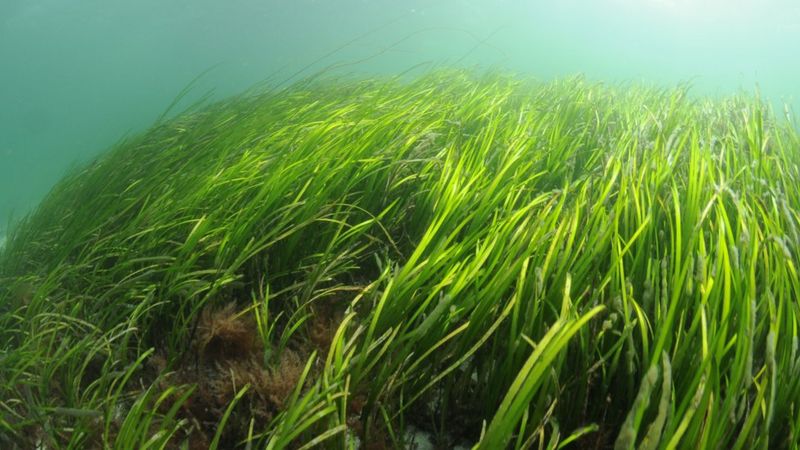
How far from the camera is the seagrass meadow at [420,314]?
0.84 metres

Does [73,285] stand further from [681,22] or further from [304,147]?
[681,22]

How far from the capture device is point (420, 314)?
3.85 ft

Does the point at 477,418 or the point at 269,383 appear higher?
the point at 269,383

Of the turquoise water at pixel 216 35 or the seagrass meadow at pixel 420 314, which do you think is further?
the turquoise water at pixel 216 35

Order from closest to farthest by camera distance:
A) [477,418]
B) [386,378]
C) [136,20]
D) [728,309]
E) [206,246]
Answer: [728,309]
[386,378]
[477,418]
[206,246]
[136,20]

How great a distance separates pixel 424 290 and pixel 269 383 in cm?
53

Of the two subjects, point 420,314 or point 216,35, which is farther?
point 216,35

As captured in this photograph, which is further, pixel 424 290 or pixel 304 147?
pixel 304 147

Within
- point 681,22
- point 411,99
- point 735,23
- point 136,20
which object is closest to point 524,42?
point 681,22

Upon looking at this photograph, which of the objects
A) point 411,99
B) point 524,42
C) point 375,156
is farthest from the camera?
point 524,42

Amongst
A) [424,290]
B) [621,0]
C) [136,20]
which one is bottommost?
[621,0]

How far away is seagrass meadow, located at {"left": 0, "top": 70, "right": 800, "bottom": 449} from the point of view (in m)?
0.84

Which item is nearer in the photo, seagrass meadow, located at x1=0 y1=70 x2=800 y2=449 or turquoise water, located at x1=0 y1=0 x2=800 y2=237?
seagrass meadow, located at x1=0 y1=70 x2=800 y2=449

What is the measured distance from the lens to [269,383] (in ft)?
3.80
